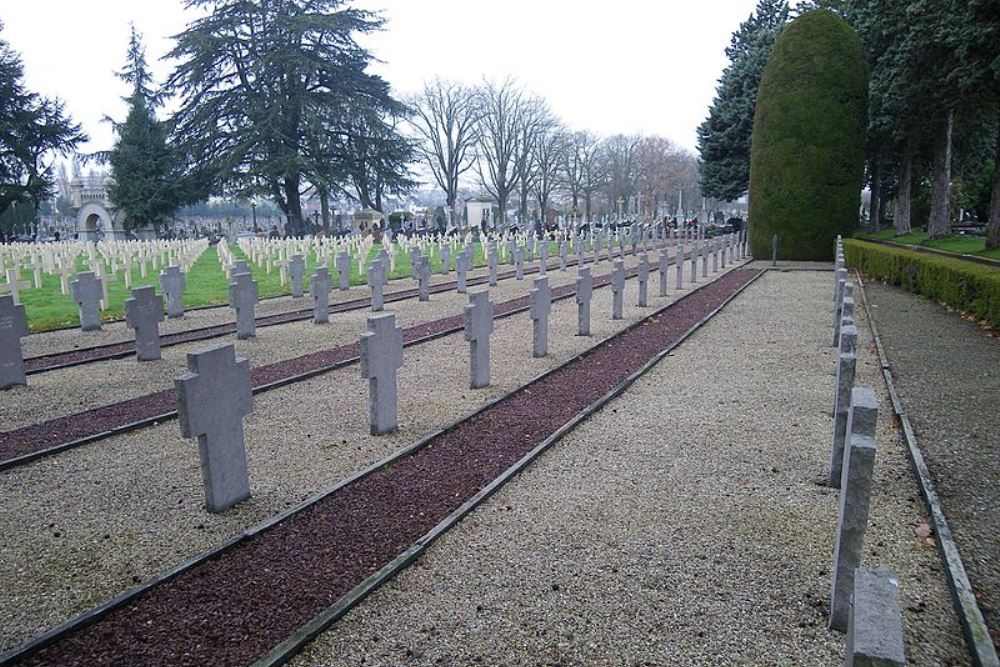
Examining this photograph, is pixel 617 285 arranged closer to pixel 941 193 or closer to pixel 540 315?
pixel 540 315

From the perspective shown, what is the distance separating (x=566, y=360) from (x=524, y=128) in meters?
68.7

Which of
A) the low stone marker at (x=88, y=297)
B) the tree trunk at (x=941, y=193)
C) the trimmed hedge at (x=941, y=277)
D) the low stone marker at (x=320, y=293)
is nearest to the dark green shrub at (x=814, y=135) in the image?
the tree trunk at (x=941, y=193)

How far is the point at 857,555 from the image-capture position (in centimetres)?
302

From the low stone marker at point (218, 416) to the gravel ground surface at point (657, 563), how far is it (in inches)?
60.3

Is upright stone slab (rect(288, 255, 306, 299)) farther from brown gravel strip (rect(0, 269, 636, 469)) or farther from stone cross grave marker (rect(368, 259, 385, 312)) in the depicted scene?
brown gravel strip (rect(0, 269, 636, 469))

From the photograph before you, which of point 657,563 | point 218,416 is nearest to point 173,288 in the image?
point 218,416

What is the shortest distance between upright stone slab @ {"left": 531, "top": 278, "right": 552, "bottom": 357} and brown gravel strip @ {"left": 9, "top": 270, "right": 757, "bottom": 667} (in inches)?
120

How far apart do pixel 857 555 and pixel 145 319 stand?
346 inches

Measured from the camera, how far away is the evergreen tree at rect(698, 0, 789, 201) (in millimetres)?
36750

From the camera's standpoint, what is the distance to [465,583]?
3.56m

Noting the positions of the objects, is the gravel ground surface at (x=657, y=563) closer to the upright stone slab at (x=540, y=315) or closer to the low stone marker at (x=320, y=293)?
the upright stone slab at (x=540, y=315)

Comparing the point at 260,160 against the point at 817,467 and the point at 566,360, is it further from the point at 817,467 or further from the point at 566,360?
the point at 817,467

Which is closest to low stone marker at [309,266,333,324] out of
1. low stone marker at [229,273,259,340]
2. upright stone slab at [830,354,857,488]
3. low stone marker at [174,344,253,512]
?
low stone marker at [229,273,259,340]

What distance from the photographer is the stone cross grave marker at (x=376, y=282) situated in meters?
14.3
